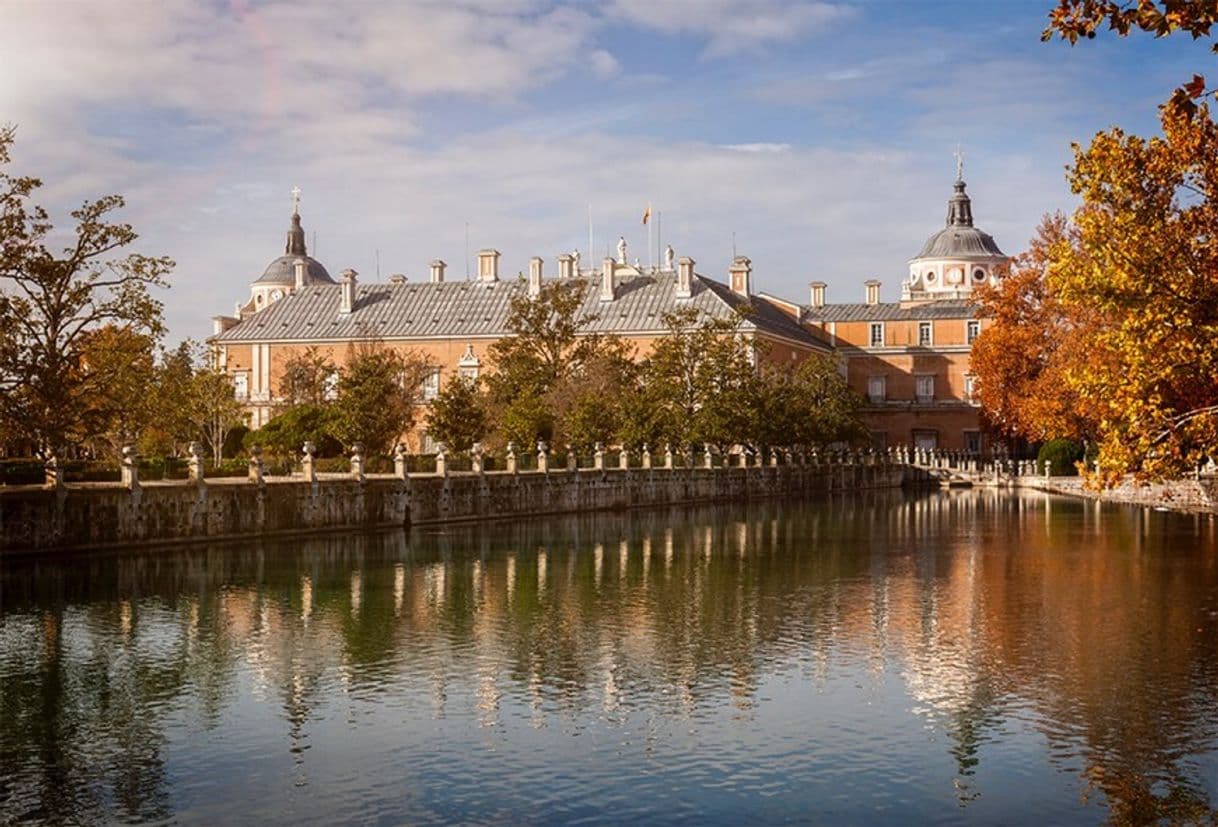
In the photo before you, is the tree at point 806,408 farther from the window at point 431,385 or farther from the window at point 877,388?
the window at point 431,385

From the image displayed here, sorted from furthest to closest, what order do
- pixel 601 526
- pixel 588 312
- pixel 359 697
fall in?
1. pixel 588 312
2. pixel 601 526
3. pixel 359 697

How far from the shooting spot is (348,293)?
95312mm

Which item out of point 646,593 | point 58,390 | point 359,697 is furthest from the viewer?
point 58,390

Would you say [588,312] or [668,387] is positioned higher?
[588,312]

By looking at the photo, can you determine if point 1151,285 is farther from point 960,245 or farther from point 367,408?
point 960,245

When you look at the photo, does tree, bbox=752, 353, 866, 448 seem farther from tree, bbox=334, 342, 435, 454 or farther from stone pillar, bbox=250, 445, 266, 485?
stone pillar, bbox=250, 445, 266, 485

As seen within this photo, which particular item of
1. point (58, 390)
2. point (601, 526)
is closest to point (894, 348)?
point (601, 526)

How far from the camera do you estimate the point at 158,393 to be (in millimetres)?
35438

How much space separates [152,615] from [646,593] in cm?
761

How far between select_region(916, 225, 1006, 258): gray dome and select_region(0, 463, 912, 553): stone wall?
68354 millimetres

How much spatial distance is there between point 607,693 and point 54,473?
1914 centimetres

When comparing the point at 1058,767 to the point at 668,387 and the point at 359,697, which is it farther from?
the point at 668,387

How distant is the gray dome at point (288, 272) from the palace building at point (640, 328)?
26.1m

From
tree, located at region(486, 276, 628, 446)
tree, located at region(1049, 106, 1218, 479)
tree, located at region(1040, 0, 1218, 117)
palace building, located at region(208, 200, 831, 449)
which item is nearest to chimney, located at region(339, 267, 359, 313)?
palace building, located at region(208, 200, 831, 449)
